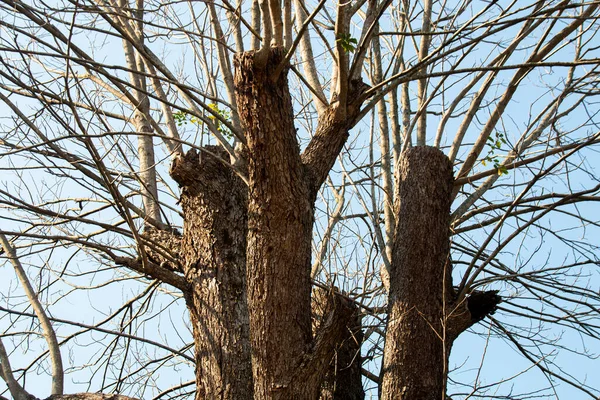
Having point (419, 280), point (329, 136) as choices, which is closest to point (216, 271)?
point (329, 136)

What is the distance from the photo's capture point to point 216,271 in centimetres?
409

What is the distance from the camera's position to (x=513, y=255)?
183 inches

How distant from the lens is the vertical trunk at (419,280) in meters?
3.73

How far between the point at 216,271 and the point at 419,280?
4.08 feet

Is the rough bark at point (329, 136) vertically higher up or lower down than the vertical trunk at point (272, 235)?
higher up

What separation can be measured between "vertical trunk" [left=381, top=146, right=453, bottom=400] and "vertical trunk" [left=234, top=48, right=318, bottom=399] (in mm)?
546

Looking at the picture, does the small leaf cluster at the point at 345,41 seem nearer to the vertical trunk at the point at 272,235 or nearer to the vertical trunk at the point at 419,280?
the vertical trunk at the point at 272,235

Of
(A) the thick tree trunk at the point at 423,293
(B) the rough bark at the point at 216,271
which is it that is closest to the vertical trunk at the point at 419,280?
(A) the thick tree trunk at the point at 423,293

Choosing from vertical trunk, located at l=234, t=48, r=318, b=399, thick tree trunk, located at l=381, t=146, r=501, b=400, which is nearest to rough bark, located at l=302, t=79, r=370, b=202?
vertical trunk, located at l=234, t=48, r=318, b=399

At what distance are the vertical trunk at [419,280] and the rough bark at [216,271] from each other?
88cm

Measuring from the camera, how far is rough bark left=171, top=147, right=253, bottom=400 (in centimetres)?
385

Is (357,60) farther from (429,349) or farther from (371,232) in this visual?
(371,232)

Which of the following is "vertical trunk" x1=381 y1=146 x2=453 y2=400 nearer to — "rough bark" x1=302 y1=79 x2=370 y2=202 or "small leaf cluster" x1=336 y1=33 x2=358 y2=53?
"rough bark" x1=302 y1=79 x2=370 y2=202

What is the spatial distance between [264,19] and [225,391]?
210cm
